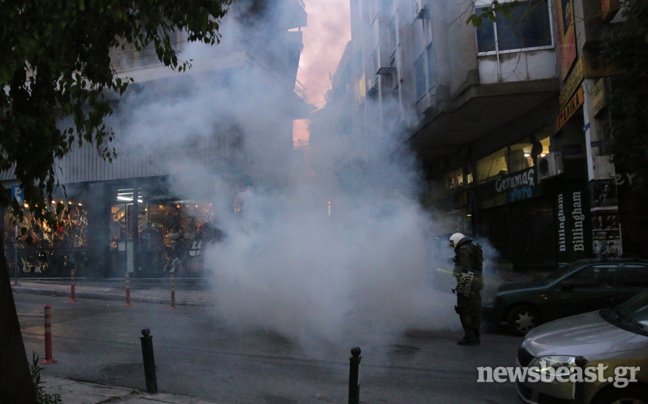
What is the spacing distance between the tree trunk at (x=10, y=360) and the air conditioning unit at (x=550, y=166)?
11.5 metres

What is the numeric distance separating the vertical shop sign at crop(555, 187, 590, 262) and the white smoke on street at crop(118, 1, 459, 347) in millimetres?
4046

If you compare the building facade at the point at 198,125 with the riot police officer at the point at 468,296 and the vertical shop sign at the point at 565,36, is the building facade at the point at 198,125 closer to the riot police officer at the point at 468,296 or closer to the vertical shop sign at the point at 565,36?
the riot police officer at the point at 468,296

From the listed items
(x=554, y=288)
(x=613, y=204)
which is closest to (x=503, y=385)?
(x=554, y=288)

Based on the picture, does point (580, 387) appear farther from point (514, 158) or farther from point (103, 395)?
point (514, 158)

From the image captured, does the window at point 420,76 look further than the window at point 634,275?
Yes

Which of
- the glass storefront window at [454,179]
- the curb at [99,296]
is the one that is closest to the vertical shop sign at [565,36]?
the glass storefront window at [454,179]

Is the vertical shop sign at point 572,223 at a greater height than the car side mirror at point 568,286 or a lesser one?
greater

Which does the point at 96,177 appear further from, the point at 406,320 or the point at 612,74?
the point at 612,74

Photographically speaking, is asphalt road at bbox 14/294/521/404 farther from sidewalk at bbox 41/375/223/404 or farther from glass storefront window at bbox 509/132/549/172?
glass storefront window at bbox 509/132/549/172

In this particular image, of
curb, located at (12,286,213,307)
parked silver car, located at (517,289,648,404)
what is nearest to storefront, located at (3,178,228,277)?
curb, located at (12,286,213,307)

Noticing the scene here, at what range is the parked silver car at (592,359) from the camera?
3330 millimetres

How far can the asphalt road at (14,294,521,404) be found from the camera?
471cm

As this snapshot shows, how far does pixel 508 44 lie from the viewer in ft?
40.9

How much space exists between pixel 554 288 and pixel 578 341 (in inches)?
153
